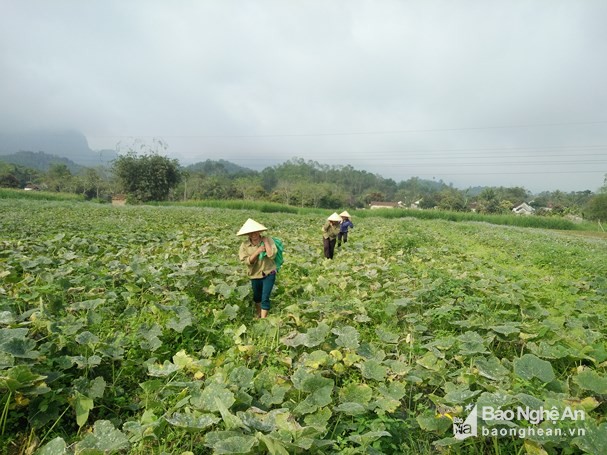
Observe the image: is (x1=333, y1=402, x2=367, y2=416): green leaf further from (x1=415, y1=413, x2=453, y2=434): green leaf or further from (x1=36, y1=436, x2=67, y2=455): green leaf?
(x1=36, y1=436, x2=67, y2=455): green leaf

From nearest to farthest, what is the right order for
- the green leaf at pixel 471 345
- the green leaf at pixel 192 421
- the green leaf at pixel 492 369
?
1. the green leaf at pixel 192 421
2. the green leaf at pixel 492 369
3. the green leaf at pixel 471 345

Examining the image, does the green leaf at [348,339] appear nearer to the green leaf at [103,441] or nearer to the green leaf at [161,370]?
the green leaf at [161,370]

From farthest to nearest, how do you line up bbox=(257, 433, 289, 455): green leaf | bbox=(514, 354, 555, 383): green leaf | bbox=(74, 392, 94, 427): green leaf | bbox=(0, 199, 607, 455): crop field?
bbox=(514, 354, 555, 383): green leaf < bbox=(74, 392, 94, 427): green leaf < bbox=(0, 199, 607, 455): crop field < bbox=(257, 433, 289, 455): green leaf

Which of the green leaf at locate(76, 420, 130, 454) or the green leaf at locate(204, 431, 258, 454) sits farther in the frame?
the green leaf at locate(76, 420, 130, 454)

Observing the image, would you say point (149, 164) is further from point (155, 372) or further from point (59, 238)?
point (155, 372)

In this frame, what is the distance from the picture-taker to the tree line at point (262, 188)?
4503 centimetres

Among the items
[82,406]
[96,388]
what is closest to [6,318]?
[96,388]

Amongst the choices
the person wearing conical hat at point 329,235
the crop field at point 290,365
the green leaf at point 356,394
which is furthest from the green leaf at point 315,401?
the person wearing conical hat at point 329,235

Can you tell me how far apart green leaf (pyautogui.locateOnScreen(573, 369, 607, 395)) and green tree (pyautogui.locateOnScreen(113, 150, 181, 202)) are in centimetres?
4761

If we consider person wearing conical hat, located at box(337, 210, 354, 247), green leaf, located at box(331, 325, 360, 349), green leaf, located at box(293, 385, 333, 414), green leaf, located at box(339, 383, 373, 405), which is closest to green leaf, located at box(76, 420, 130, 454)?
green leaf, located at box(293, 385, 333, 414)

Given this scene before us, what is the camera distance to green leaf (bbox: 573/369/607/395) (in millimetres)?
2490

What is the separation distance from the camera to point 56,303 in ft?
13.6

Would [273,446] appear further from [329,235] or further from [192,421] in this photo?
[329,235]

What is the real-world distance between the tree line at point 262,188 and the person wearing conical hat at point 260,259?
44.1 metres
